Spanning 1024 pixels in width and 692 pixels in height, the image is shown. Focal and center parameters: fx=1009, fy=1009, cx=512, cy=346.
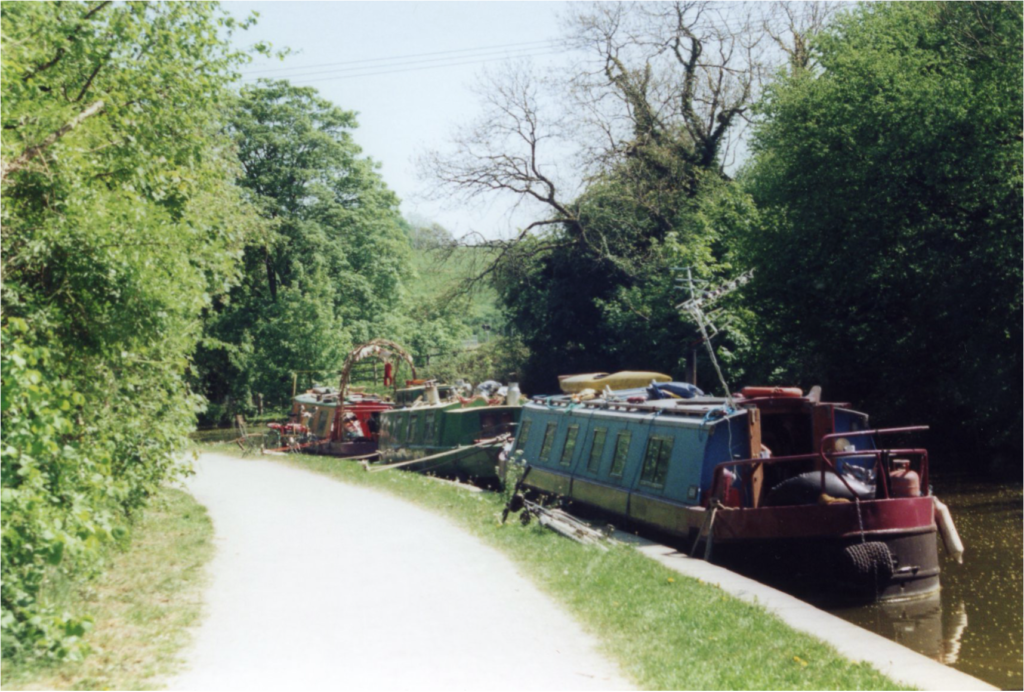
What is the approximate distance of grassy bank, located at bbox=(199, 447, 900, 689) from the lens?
6684 millimetres

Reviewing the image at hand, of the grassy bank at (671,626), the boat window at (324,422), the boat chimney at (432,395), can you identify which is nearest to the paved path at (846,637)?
the grassy bank at (671,626)

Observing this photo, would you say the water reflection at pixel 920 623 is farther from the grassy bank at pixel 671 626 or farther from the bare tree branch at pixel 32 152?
the bare tree branch at pixel 32 152

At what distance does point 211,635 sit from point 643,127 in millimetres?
31148

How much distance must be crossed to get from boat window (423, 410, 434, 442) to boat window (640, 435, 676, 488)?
457 inches

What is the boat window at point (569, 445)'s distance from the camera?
17.0 metres

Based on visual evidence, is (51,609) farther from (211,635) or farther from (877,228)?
(877,228)

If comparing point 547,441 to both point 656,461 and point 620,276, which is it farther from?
point 620,276

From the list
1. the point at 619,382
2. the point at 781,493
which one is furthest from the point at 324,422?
the point at 781,493

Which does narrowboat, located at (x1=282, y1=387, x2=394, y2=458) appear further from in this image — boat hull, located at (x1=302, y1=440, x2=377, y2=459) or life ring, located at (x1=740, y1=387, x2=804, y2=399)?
life ring, located at (x1=740, y1=387, x2=804, y2=399)

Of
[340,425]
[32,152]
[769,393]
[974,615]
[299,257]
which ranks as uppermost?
[299,257]

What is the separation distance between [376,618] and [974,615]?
700 centimetres

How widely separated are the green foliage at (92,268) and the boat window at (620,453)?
→ 6.24 m

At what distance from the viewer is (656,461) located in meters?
13.9

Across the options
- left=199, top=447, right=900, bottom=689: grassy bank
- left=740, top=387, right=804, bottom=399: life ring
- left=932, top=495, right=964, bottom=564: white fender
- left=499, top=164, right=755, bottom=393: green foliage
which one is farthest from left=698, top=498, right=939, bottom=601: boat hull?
left=499, top=164, right=755, bottom=393: green foliage
